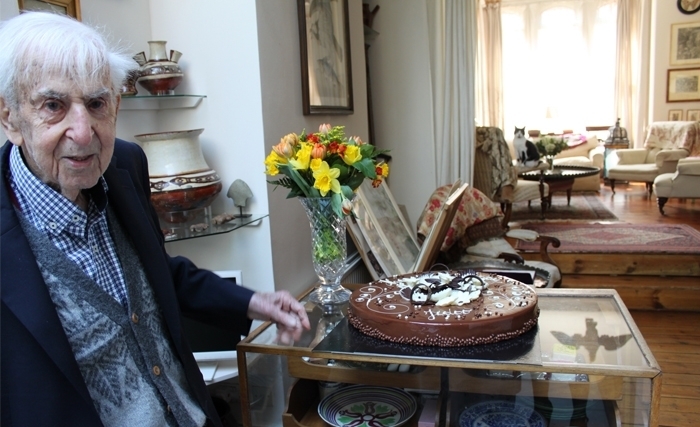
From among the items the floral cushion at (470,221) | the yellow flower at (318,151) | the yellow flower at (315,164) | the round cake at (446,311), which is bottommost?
the floral cushion at (470,221)

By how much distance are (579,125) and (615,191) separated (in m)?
1.78

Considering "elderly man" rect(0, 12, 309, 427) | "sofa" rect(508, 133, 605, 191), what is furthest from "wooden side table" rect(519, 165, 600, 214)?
"elderly man" rect(0, 12, 309, 427)

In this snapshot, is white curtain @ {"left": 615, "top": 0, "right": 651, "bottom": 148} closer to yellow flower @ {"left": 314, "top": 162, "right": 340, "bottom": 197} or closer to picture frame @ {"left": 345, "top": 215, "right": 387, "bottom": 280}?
picture frame @ {"left": 345, "top": 215, "right": 387, "bottom": 280}

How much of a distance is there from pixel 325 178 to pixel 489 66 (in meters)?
8.54

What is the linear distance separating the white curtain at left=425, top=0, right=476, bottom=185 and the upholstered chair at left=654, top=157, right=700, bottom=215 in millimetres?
3391

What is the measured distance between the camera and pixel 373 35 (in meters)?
3.77

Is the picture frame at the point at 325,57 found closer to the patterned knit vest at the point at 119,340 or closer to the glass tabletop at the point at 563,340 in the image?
the glass tabletop at the point at 563,340

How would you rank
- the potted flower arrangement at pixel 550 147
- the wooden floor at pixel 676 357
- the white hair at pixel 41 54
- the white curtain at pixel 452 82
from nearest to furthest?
the white hair at pixel 41 54, the wooden floor at pixel 676 357, the white curtain at pixel 452 82, the potted flower arrangement at pixel 550 147

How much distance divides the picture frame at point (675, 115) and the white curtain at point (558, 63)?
91cm

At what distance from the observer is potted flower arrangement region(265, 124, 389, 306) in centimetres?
153

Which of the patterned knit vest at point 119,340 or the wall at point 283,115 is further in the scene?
the wall at point 283,115

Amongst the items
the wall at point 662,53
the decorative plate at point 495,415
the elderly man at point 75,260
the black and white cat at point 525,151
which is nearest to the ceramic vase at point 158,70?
the elderly man at point 75,260

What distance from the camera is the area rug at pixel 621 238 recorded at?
170 inches

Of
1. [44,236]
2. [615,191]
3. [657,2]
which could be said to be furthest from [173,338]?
[657,2]
